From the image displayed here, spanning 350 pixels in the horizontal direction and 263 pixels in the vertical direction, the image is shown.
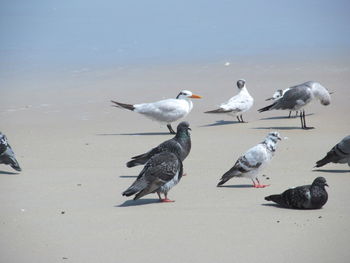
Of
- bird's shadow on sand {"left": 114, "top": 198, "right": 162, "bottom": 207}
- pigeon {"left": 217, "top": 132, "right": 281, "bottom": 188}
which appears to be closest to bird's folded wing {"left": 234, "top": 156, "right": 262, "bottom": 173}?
pigeon {"left": 217, "top": 132, "right": 281, "bottom": 188}

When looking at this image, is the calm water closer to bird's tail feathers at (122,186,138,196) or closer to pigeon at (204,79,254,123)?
pigeon at (204,79,254,123)

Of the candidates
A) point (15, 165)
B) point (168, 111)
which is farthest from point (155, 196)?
point (168, 111)

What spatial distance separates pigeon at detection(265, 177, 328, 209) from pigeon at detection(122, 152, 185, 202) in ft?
4.15

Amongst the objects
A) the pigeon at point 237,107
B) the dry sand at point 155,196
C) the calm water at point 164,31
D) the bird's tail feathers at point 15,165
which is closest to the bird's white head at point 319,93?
the dry sand at point 155,196

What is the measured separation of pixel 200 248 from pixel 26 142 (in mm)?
7016

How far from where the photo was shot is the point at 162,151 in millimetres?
9164

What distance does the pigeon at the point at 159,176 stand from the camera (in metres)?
8.06

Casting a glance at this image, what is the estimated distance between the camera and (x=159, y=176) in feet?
26.9

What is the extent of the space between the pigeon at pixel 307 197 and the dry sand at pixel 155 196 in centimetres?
9

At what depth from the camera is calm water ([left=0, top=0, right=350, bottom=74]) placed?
2581 cm

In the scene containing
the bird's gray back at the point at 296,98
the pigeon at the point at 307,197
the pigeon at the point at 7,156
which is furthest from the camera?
the bird's gray back at the point at 296,98

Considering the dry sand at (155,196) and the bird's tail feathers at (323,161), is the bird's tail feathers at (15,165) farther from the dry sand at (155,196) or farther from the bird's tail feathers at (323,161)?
the bird's tail feathers at (323,161)

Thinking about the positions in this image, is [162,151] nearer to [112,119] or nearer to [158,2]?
[112,119]

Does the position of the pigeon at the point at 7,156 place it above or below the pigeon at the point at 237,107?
below
